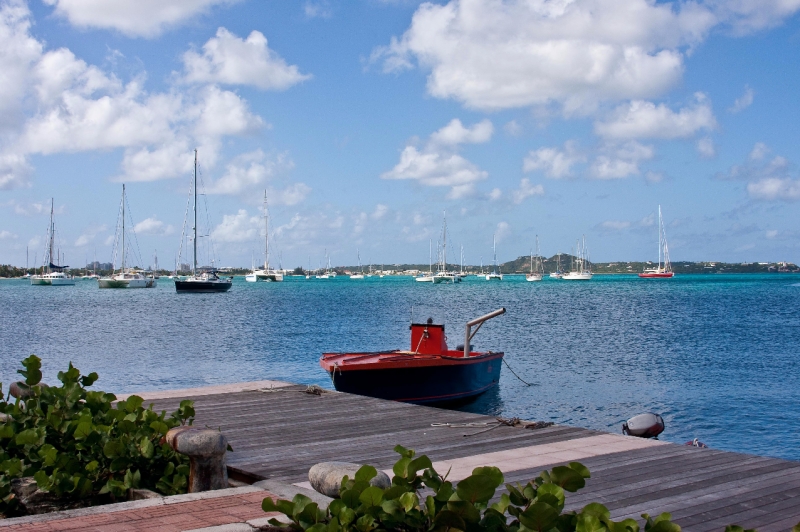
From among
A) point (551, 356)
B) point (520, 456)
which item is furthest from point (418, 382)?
point (551, 356)

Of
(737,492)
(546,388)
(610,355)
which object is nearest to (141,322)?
(610,355)

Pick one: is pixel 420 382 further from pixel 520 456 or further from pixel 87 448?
pixel 87 448

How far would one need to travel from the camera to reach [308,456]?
7.46 m

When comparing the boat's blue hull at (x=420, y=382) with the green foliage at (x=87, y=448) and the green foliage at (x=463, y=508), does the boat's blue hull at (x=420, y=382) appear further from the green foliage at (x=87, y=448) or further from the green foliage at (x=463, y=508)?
the green foliage at (x=463, y=508)

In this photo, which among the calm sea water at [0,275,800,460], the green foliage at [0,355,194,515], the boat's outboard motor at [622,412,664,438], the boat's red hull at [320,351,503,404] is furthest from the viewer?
the calm sea water at [0,275,800,460]

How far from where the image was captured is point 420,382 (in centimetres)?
1606

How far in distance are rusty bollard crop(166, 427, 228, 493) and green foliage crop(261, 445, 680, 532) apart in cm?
175

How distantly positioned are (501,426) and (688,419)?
10.3 metres

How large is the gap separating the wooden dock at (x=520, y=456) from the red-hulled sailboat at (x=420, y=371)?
4527 mm

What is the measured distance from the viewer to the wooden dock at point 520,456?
5.87 metres

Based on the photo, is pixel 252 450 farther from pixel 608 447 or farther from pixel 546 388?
pixel 546 388

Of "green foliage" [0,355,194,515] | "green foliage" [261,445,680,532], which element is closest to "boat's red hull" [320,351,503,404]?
"green foliage" [0,355,194,515]

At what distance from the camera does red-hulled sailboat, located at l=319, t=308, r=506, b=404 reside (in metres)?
15.3

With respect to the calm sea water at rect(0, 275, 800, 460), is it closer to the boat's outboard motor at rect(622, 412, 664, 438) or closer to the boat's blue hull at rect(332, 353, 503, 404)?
the boat's blue hull at rect(332, 353, 503, 404)
